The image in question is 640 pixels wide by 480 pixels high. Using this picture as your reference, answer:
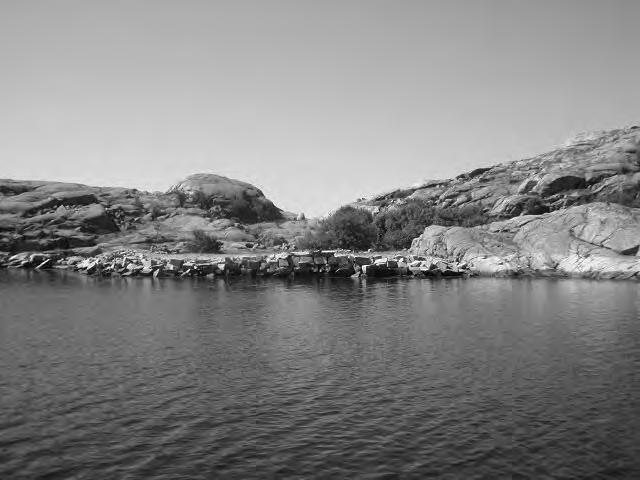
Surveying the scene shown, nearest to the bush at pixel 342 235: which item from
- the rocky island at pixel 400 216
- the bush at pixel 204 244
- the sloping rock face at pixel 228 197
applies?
the rocky island at pixel 400 216

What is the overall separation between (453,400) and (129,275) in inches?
2960

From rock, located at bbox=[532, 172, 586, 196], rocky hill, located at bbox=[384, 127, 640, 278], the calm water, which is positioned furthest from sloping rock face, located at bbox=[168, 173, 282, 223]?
the calm water

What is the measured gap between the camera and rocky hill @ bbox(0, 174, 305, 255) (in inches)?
4835

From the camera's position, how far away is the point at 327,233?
112 metres

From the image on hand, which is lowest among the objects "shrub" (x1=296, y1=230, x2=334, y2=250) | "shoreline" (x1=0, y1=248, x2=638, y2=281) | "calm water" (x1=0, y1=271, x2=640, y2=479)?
"calm water" (x1=0, y1=271, x2=640, y2=479)

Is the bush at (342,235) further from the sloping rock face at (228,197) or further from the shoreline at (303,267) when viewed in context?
the sloping rock face at (228,197)

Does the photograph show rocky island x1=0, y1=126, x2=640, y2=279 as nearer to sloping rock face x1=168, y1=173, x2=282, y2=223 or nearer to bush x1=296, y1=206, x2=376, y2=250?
sloping rock face x1=168, y1=173, x2=282, y2=223

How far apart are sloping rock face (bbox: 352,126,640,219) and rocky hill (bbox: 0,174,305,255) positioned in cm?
3257

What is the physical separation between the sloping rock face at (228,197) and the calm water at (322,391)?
98791 millimetres

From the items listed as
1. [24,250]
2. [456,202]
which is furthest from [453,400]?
[24,250]

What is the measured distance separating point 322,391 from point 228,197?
132 m

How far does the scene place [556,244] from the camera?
289 ft

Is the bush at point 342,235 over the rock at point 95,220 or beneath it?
beneath

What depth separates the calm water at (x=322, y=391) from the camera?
21406mm
